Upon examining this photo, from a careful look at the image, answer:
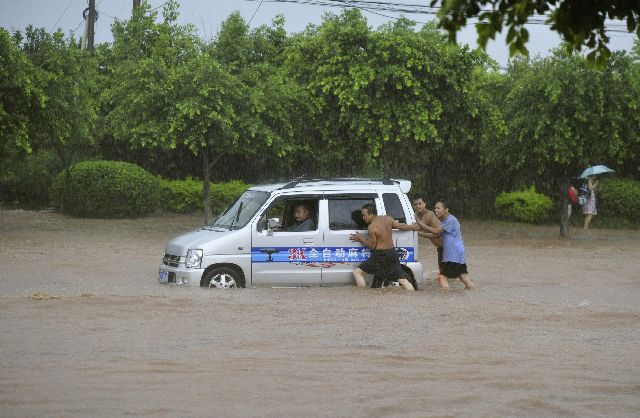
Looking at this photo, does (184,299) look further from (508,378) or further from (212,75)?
(212,75)

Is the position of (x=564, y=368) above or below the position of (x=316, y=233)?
below

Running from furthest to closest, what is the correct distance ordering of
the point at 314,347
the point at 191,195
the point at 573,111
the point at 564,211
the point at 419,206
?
the point at 191,195 < the point at 564,211 < the point at 573,111 < the point at 419,206 < the point at 314,347

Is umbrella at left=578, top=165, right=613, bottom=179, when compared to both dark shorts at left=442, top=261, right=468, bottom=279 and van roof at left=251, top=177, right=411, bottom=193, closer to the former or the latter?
dark shorts at left=442, top=261, right=468, bottom=279

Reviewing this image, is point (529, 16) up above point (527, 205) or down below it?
above

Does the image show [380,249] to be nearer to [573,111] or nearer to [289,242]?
[289,242]

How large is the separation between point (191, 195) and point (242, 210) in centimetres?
1838

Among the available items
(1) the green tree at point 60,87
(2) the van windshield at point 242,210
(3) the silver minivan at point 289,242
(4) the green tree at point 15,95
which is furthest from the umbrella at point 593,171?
(2) the van windshield at point 242,210

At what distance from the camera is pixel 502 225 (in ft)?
113

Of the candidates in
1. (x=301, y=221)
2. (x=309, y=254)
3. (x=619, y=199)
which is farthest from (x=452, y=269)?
(x=619, y=199)

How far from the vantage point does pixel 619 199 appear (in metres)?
35.0

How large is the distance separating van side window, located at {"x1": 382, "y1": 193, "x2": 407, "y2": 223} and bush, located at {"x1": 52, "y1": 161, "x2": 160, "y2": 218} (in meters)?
17.2

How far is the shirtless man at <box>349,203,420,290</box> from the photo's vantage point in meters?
15.5

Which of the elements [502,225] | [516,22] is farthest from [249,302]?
[502,225]

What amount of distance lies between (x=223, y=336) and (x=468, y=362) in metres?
2.89
